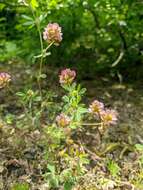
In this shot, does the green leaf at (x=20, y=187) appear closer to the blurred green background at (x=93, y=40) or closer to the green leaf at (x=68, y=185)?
the green leaf at (x=68, y=185)

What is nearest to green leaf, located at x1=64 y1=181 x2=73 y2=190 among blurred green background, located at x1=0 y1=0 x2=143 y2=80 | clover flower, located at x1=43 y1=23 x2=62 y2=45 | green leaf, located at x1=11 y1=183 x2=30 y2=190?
green leaf, located at x1=11 y1=183 x2=30 y2=190

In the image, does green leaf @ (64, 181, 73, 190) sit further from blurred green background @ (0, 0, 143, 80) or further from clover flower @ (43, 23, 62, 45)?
blurred green background @ (0, 0, 143, 80)

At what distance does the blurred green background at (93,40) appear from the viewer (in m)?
2.89

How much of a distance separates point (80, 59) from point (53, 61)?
165 mm

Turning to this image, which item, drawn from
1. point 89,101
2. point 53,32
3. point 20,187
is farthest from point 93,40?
point 20,187

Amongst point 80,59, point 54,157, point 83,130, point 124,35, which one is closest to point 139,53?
point 124,35

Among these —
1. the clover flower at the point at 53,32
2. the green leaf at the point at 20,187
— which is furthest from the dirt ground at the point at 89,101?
the clover flower at the point at 53,32

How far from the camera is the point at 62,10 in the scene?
9.61 feet

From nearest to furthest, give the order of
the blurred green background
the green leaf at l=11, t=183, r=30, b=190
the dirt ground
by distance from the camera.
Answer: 1. the green leaf at l=11, t=183, r=30, b=190
2. the dirt ground
3. the blurred green background

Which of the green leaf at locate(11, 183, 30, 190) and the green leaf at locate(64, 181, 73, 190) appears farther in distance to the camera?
the green leaf at locate(11, 183, 30, 190)

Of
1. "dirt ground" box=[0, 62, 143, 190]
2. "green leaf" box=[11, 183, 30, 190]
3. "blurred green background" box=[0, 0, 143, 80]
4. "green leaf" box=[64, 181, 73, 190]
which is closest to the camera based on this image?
"green leaf" box=[64, 181, 73, 190]

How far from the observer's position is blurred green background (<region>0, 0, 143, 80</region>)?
289 centimetres

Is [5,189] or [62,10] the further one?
[62,10]

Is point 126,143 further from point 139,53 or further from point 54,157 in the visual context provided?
point 139,53
